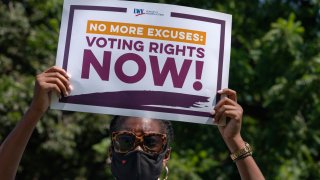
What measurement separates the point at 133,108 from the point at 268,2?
Answer: 564cm

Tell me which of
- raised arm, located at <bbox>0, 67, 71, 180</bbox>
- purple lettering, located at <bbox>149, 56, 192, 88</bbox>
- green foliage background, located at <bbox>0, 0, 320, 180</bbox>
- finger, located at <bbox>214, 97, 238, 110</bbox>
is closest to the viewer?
raised arm, located at <bbox>0, 67, 71, 180</bbox>

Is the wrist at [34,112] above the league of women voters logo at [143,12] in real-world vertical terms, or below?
below

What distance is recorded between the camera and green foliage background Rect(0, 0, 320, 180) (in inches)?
279

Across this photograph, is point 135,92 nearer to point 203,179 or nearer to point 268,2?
point 203,179

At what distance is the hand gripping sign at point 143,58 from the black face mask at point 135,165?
0.18 m

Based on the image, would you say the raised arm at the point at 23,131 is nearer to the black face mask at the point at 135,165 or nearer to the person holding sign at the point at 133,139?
the person holding sign at the point at 133,139

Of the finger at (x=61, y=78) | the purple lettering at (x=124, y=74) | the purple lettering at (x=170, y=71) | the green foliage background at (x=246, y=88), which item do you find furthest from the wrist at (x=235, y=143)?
the green foliage background at (x=246, y=88)

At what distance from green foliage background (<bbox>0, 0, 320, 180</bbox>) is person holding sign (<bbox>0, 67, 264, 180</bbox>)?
392 centimetres

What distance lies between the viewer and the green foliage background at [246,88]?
7.09 m

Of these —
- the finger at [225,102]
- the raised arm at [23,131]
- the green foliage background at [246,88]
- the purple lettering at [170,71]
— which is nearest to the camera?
the raised arm at [23,131]

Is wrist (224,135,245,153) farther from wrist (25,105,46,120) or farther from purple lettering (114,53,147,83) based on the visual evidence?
wrist (25,105,46,120)

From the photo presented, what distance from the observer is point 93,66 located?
2.94 meters

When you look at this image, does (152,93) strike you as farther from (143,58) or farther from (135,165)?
(135,165)

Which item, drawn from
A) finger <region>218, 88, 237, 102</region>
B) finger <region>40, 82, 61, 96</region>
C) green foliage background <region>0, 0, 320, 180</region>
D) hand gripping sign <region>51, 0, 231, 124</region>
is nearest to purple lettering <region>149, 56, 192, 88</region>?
hand gripping sign <region>51, 0, 231, 124</region>
